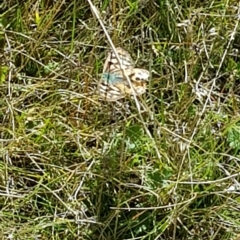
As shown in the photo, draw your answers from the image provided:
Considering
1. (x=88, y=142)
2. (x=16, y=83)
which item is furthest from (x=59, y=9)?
(x=88, y=142)

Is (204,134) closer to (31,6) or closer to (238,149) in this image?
(238,149)

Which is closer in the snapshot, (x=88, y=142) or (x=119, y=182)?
(x=119, y=182)

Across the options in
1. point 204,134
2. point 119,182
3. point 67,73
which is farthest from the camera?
point 67,73

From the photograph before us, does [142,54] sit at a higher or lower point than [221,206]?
higher

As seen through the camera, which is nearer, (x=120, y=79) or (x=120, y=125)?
(x=120, y=79)

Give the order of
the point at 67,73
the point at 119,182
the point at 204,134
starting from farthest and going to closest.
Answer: the point at 67,73, the point at 204,134, the point at 119,182

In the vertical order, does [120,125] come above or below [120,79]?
below
